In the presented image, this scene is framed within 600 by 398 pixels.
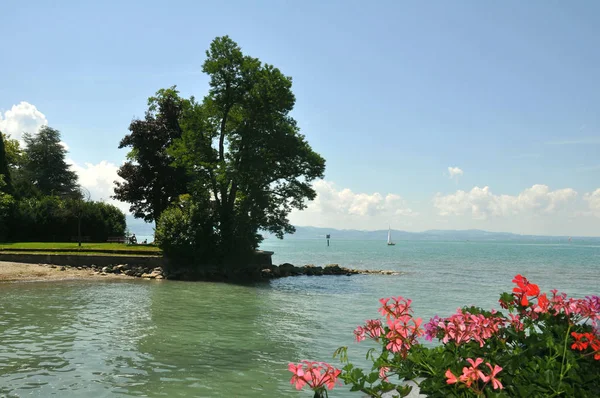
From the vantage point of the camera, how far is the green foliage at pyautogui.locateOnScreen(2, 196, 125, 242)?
44969 millimetres

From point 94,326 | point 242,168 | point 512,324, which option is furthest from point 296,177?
point 512,324

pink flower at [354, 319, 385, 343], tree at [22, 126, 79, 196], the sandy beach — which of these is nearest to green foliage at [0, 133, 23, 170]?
tree at [22, 126, 79, 196]

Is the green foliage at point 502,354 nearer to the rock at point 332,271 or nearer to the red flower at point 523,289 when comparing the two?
the red flower at point 523,289

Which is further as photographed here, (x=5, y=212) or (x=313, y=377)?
(x=5, y=212)

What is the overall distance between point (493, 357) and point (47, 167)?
78.5 meters

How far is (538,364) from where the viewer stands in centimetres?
346

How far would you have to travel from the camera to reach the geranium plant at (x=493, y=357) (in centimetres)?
328

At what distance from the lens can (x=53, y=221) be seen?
46.4 m

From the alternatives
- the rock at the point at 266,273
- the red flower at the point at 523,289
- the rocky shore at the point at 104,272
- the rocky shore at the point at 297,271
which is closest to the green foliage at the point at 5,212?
the rocky shore at the point at 104,272

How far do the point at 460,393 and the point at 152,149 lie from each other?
44.3 m

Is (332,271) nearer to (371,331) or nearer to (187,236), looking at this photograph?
(187,236)

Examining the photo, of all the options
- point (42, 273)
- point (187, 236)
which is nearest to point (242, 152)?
point (187, 236)

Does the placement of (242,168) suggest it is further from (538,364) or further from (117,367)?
(538,364)

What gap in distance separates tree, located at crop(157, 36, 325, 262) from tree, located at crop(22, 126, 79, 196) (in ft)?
141
